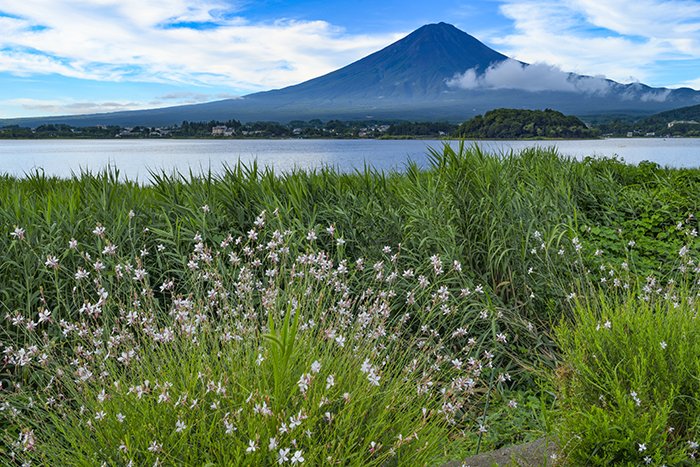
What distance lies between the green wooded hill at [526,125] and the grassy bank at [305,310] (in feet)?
55.3

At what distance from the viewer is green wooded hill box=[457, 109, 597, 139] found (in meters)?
25.0

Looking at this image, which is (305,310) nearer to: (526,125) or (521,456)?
(521,456)

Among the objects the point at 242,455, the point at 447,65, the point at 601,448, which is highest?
the point at 447,65

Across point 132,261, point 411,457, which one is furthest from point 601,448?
point 132,261

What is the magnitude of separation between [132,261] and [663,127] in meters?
54.8

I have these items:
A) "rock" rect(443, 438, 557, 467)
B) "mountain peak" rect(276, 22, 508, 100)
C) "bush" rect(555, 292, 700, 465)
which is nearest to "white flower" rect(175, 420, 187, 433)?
"rock" rect(443, 438, 557, 467)

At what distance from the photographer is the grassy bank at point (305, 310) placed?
256 cm

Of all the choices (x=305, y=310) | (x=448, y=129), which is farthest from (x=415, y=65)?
(x=305, y=310)

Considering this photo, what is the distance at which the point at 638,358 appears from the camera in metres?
3.16

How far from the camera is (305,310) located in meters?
3.70

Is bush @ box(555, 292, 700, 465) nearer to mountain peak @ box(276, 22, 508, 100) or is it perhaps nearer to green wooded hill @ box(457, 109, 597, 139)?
green wooded hill @ box(457, 109, 597, 139)

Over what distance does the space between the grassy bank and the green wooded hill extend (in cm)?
1684

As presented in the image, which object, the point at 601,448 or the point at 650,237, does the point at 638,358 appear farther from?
the point at 650,237

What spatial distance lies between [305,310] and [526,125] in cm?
2628
